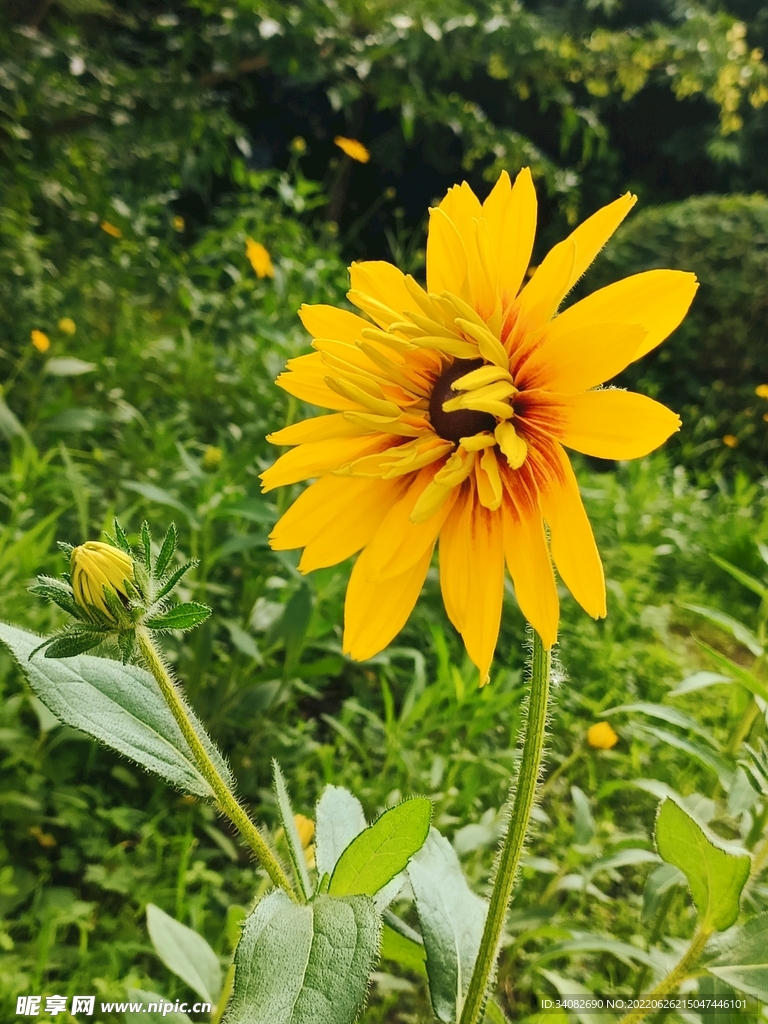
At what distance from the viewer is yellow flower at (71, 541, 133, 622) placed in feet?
1.43

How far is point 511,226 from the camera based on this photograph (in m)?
0.48

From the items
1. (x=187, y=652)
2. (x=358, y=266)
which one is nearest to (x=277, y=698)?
(x=187, y=652)

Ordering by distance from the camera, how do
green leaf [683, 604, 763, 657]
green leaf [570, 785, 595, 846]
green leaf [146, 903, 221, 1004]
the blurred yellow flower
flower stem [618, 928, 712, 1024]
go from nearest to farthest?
flower stem [618, 928, 712, 1024] → green leaf [146, 903, 221, 1004] → green leaf [683, 604, 763, 657] → green leaf [570, 785, 595, 846] → the blurred yellow flower

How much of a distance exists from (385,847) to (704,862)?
0.71ft

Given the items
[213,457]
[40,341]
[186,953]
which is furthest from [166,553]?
[40,341]

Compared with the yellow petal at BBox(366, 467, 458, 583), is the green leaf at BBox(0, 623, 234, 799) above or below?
below

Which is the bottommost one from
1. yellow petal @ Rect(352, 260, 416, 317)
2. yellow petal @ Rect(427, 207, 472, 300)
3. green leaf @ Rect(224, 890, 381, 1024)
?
green leaf @ Rect(224, 890, 381, 1024)

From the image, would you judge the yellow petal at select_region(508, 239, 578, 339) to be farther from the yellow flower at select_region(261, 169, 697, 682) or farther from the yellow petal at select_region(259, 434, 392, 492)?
the yellow petal at select_region(259, 434, 392, 492)

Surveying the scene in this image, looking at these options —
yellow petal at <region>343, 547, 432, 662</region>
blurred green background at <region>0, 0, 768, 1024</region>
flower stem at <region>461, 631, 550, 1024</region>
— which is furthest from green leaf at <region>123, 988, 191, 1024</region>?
yellow petal at <region>343, 547, 432, 662</region>

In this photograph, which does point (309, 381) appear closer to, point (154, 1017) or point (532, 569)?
point (532, 569)

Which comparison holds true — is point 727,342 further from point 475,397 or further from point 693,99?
point 475,397

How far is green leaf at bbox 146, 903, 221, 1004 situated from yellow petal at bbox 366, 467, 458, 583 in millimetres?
489

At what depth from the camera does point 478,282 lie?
19.2 inches

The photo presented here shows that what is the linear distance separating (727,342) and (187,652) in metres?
3.36
